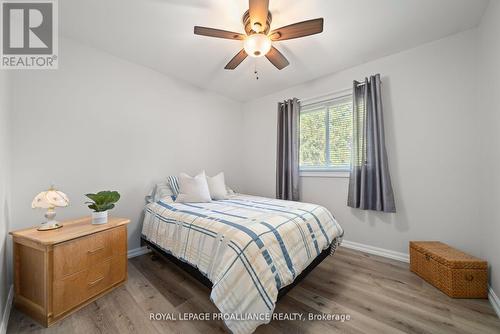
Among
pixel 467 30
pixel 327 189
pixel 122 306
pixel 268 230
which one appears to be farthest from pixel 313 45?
pixel 122 306

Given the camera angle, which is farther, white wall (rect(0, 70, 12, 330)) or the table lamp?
the table lamp

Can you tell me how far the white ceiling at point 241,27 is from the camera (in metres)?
1.67

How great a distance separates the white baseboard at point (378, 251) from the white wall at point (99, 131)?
Answer: 8.61 ft

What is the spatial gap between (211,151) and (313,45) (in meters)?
2.25

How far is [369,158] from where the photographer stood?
95.8 inches

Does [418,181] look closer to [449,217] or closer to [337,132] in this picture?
[449,217]

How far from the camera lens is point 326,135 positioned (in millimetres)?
2994

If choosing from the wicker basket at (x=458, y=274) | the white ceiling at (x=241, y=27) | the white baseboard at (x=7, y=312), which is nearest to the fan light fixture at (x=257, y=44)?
the white ceiling at (x=241, y=27)

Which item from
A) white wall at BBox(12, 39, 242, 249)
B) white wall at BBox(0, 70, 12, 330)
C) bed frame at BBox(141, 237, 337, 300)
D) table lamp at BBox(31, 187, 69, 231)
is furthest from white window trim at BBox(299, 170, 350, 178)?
white wall at BBox(0, 70, 12, 330)

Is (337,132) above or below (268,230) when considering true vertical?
above

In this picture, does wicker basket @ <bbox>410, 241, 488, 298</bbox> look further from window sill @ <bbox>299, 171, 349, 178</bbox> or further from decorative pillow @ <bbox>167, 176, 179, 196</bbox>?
decorative pillow @ <bbox>167, 176, 179, 196</bbox>

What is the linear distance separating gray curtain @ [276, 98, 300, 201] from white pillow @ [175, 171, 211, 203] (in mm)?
1326

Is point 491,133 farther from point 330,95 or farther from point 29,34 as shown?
point 29,34

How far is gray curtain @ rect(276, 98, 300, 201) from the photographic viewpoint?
10.4ft
